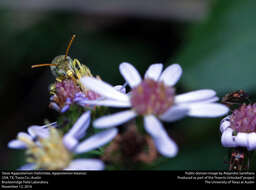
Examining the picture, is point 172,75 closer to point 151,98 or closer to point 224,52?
point 151,98

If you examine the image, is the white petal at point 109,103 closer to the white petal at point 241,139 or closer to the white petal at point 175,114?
the white petal at point 175,114

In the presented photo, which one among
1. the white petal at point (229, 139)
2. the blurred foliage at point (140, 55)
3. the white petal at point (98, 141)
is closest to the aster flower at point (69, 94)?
the white petal at point (98, 141)

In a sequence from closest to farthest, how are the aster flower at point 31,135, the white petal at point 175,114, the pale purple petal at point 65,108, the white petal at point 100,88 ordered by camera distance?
the white petal at point 175,114 < the aster flower at point 31,135 < the white petal at point 100,88 < the pale purple petal at point 65,108

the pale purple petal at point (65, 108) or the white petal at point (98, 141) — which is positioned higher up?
the pale purple petal at point (65, 108)

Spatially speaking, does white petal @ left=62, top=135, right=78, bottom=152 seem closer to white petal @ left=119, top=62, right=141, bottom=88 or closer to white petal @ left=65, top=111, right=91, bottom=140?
white petal @ left=65, top=111, right=91, bottom=140

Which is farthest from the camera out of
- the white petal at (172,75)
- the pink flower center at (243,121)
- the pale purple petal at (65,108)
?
the pink flower center at (243,121)

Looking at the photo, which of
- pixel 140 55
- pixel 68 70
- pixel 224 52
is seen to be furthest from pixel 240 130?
pixel 140 55

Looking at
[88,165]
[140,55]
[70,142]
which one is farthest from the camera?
[140,55]
